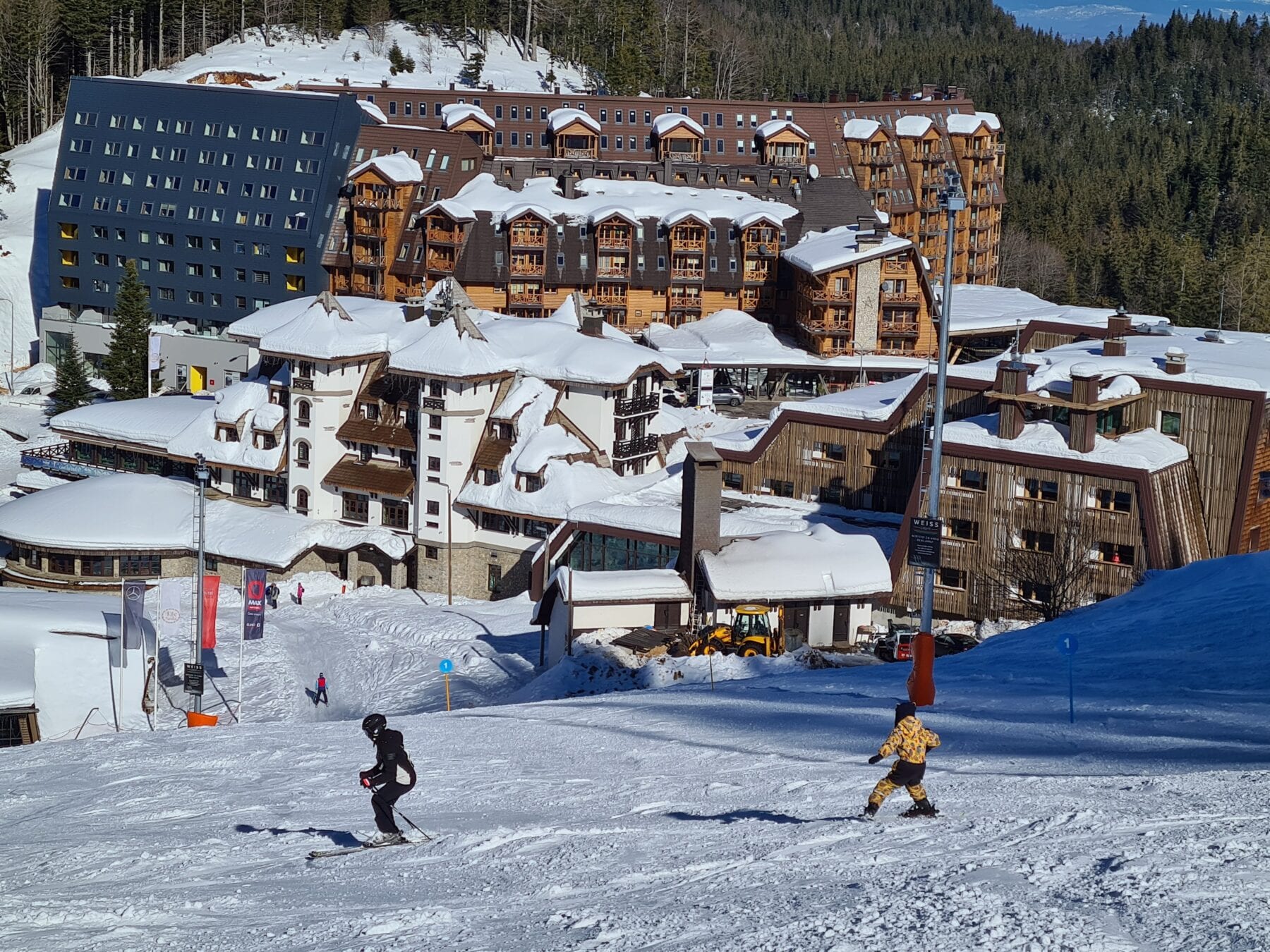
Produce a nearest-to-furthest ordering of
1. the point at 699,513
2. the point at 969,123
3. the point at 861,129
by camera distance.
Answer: the point at 699,513
the point at 861,129
the point at 969,123

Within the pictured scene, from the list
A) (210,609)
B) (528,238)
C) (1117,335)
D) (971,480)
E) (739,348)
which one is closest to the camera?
(210,609)

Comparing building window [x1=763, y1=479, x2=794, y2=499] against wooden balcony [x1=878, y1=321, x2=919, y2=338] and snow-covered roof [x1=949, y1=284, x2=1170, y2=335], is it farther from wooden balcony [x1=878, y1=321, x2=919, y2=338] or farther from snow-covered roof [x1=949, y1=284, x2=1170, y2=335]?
wooden balcony [x1=878, y1=321, x2=919, y2=338]

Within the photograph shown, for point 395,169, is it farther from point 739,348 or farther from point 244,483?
point 244,483

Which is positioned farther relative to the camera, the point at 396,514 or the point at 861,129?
the point at 861,129

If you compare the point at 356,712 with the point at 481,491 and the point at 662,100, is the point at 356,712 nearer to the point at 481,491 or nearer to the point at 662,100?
the point at 481,491

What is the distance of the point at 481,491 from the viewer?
184ft

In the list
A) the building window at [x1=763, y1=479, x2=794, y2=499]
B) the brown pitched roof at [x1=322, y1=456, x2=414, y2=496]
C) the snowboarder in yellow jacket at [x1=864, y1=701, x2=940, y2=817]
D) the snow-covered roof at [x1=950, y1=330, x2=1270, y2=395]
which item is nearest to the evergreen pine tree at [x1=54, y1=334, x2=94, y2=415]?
→ the brown pitched roof at [x1=322, y1=456, x2=414, y2=496]

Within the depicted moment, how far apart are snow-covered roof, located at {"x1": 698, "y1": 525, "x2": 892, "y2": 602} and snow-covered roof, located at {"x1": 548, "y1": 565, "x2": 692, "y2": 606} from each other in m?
0.99

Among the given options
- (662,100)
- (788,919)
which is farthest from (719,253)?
(788,919)

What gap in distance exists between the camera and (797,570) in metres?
41.5

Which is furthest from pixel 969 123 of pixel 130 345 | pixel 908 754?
pixel 908 754

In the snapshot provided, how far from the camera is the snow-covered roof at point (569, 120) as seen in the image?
9200cm

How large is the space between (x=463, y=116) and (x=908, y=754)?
80.0m

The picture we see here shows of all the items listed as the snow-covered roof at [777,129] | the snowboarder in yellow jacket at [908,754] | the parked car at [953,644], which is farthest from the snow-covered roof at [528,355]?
the snowboarder in yellow jacket at [908,754]
